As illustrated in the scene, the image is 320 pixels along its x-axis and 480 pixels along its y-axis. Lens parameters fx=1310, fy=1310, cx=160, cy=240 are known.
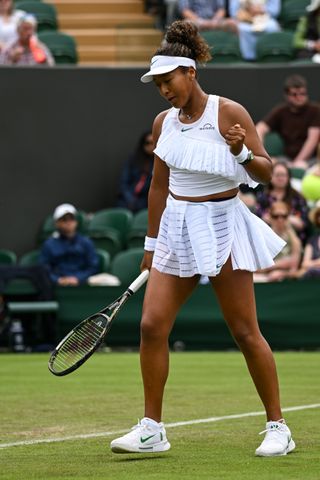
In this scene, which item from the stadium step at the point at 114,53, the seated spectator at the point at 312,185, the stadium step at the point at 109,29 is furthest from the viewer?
the stadium step at the point at 109,29

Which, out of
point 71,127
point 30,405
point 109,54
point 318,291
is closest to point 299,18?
point 109,54

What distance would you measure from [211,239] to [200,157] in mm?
406

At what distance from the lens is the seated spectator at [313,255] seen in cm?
1416

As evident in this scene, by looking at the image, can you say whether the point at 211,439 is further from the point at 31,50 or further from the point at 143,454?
the point at 31,50

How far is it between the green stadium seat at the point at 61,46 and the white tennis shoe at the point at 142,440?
11765 millimetres

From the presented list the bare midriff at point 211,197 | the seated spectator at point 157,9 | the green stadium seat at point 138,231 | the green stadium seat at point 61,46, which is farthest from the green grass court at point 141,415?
the seated spectator at point 157,9

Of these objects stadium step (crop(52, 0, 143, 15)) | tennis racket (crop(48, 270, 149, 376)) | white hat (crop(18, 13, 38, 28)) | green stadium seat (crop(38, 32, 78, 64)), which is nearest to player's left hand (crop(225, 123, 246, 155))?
tennis racket (crop(48, 270, 149, 376))

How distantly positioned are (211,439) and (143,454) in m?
0.66

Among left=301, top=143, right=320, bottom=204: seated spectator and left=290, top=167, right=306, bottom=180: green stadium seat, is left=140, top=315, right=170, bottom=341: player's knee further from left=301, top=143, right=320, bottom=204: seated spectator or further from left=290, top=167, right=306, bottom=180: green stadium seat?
left=290, top=167, right=306, bottom=180: green stadium seat

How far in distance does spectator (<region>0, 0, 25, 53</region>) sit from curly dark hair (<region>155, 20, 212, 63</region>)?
10925mm

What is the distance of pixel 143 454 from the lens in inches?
258


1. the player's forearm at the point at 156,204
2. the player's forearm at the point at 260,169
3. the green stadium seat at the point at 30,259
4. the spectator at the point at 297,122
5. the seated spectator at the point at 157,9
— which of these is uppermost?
the player's forearm at the point at 260,169

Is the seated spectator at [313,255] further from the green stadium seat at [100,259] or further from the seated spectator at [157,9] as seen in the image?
the seated spectator at [157,9]

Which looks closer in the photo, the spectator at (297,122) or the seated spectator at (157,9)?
the spectator at (297,122)
